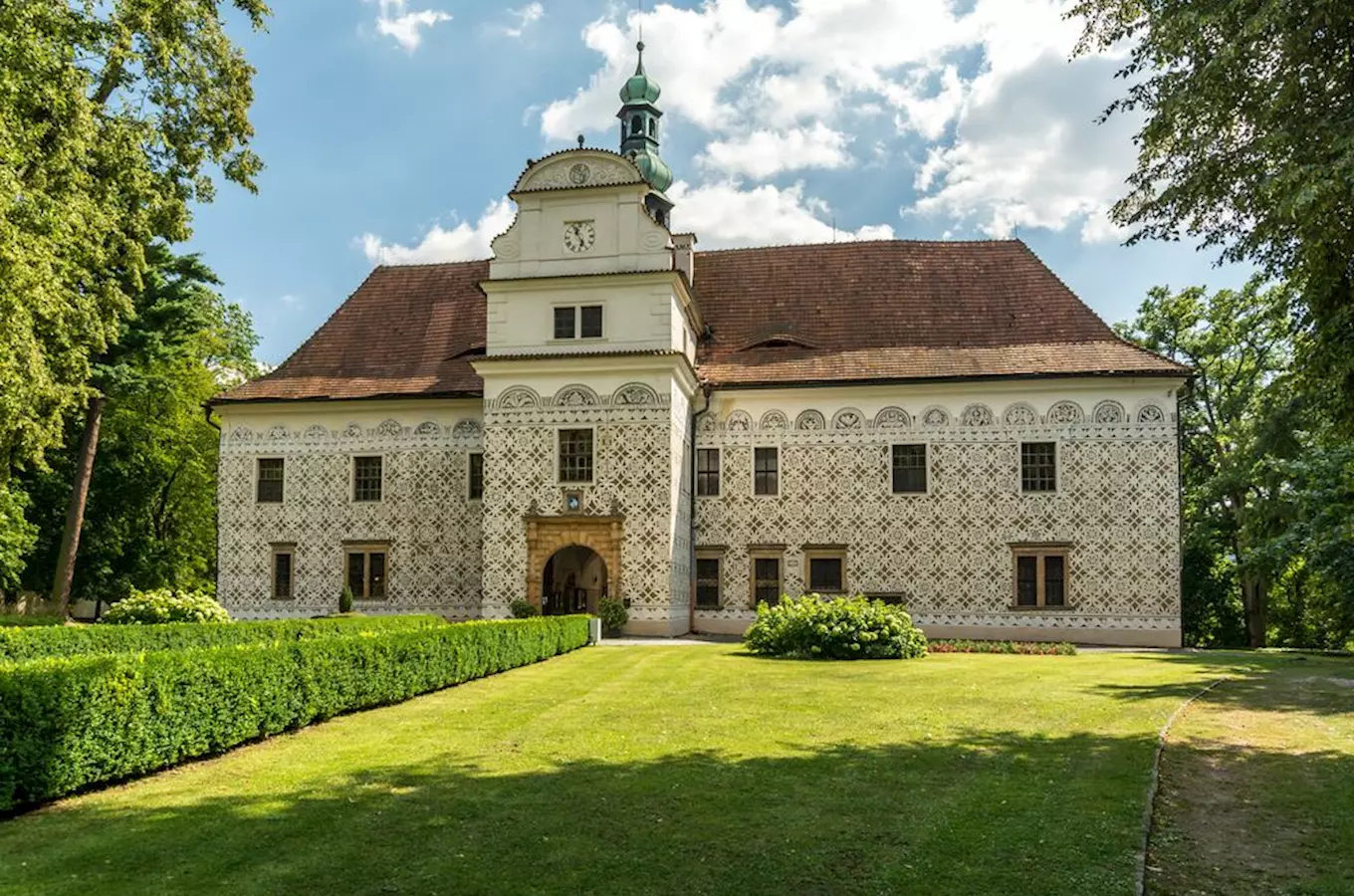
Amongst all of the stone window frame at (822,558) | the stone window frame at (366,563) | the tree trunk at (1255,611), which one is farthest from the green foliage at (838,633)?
the tree trunk at (1255,611)

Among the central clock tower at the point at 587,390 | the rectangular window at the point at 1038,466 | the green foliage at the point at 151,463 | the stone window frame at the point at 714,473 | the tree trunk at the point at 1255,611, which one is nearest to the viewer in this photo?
the central clock tower at the point at 587,390

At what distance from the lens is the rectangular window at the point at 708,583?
1106 inches

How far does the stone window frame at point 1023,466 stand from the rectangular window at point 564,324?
11.9m

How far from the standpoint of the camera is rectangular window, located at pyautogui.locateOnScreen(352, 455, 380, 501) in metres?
29.5

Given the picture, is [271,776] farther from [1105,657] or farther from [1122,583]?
[1122,583]

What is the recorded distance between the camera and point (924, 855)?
6.31m

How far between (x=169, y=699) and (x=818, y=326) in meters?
23.0

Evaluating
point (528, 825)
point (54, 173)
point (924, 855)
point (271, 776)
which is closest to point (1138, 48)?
point (924, 855)

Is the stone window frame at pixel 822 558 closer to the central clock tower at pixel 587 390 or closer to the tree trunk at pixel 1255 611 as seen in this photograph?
the central clock tower at pixel 587 390

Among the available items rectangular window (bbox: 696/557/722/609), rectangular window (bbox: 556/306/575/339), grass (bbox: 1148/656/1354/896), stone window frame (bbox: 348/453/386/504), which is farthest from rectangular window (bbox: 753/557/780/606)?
grass (bbox: 1148/656/1354/896)

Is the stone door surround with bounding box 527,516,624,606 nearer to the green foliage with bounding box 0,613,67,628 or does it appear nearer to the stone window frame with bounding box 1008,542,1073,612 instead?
the stone window frame with bounding box 1008,542,1073,612

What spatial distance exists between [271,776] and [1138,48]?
10340 mm

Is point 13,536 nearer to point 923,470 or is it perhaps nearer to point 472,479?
point 472,479

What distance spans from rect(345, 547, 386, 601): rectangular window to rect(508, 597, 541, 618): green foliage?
17.5ft
